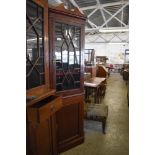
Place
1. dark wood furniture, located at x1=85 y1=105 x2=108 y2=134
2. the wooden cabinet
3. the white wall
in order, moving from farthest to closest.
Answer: the white wall, dark wood furniture, located at x1=85 y1=105 x2=108 y2=134, the wooden cabinet

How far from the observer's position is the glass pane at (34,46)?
1798 mm

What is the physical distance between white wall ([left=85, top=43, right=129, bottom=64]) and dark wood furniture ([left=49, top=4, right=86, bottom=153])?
494 inches

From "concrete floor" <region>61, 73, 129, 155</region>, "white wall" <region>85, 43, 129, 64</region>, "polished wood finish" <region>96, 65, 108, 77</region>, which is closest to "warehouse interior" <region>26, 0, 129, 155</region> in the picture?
Result: "concrete floor" <region>61, 73, 129, 155</region>

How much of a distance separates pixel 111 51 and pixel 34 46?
1369 centimetres

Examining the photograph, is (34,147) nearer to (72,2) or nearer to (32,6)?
(32,6)

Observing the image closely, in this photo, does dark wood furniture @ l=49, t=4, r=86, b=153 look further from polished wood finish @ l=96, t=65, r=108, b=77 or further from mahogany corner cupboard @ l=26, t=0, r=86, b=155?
polished wood finish @ l=96, t=65, r=108, b=77

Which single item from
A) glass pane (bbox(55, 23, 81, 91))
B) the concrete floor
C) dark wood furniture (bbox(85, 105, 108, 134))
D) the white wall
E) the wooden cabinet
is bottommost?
the concrete floor

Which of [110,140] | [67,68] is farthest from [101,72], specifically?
[67,68]

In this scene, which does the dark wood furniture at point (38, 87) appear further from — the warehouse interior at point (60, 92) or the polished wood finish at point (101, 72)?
the polished wood finish at point (101, 72)

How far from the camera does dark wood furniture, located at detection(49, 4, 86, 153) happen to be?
7.97 ft

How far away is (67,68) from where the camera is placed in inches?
106
